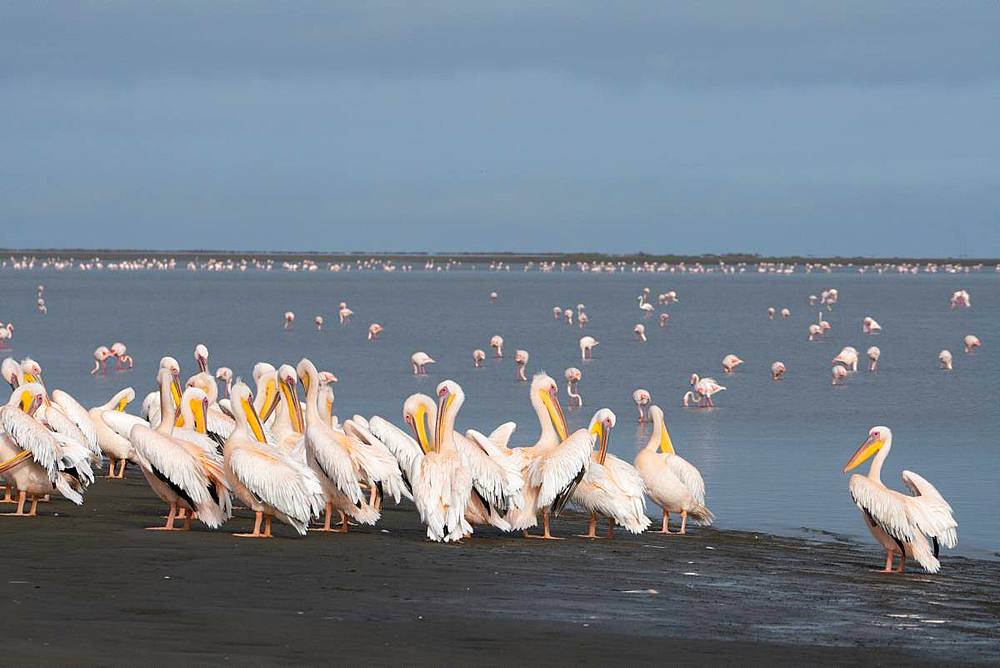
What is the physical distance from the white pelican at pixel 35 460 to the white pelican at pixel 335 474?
1375 millimetres

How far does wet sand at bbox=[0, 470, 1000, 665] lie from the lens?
6.73m

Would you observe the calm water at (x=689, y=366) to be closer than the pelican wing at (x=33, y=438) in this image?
No

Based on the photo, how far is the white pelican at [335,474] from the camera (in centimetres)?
1033

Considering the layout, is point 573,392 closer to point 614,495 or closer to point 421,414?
point 421,414

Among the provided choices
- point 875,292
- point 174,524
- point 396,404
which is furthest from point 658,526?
point 875,292

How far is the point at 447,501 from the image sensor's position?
991 cm

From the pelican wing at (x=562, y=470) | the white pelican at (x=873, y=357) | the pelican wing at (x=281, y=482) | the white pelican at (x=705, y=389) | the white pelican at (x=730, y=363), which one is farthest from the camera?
the white pelican at (x=873, y=357)

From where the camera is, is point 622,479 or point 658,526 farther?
point 658,526

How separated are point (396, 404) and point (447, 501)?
11823 mm

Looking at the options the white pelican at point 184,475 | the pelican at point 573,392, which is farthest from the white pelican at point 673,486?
the pelican at point 573,392

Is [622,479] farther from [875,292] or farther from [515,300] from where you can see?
[875,292]

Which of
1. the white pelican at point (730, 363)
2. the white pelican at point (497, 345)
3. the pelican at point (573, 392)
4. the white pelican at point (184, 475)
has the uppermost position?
the white pelican at point (497, 345)

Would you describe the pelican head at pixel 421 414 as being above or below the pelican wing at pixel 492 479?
above

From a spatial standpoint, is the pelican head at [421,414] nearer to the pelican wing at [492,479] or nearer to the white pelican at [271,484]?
the pelican wing at [492,479]
